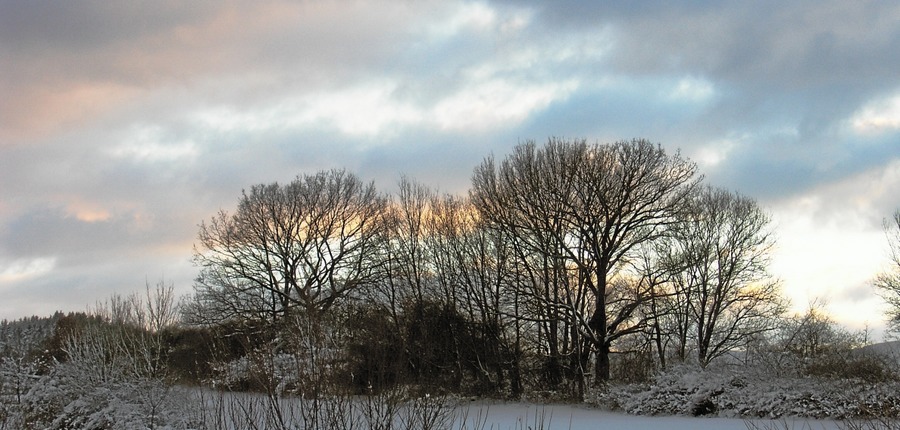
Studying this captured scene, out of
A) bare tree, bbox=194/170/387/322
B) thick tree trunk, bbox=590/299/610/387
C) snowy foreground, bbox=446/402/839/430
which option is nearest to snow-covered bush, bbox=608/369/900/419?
snowy foreground, bbox=446/402/839/430

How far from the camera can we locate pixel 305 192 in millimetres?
37719

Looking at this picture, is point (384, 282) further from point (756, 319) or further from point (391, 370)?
point (391, 370)

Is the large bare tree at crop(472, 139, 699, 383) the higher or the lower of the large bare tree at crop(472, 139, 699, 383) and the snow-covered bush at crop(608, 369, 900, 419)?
the higher

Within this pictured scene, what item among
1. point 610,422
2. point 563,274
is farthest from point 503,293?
point 610,422

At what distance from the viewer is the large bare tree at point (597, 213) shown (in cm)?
2639

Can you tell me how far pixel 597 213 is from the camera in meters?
26.6

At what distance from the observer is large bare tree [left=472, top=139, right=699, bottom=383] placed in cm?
2639

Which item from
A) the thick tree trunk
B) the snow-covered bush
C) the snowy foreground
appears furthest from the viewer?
the thick tree trunk

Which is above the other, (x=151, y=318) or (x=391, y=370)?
(x=151, y=318)

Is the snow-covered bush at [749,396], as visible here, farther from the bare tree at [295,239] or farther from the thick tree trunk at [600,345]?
the bare tree at [295,239]

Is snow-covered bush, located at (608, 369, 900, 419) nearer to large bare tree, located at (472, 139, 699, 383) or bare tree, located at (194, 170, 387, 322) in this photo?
large bare tree, located at (472, 139, 699, 383)

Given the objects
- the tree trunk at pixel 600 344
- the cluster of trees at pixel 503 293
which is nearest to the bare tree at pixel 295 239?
the cluster of trees at pixel 503 293

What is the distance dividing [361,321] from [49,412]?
399 inches

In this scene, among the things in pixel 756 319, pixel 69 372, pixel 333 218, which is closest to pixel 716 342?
pixel 756 319
